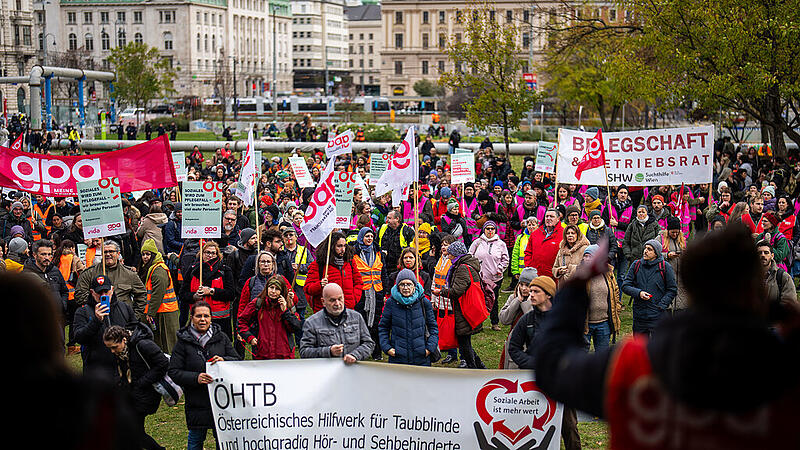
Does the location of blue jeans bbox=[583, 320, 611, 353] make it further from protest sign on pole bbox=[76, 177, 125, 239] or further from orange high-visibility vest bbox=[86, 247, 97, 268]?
orange high-visibility vest bbox=[86, 247, 97, 268]

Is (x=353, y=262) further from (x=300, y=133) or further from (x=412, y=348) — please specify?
(x=300, y=133)

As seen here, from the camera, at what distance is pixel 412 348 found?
30.9 ft

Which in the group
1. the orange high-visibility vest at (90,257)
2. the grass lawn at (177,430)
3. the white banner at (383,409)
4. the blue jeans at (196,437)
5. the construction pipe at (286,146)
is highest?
the construction pipe at (286,146)

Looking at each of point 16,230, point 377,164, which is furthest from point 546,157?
point 16,230

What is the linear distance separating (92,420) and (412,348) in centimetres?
711

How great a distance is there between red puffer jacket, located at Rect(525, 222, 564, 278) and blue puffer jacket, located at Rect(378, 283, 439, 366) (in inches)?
151

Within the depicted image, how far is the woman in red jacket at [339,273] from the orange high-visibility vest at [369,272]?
5 centimetres

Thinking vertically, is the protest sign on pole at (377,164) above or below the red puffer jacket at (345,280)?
above

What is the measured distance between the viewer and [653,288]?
10.5 meters

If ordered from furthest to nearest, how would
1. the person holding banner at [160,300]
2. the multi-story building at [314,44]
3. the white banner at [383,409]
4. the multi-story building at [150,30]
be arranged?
the multi-story building at [314,44]
the multi-story building at [150,30]
the person holding banner at [160,300]
the white banner at [383,409]

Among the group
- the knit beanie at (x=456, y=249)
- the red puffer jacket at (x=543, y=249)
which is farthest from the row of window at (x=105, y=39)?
the knit beanie at (x=456, y=249)

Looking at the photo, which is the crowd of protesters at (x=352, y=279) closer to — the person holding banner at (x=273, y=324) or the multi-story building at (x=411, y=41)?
the person holding banner at (x=273, y=324)

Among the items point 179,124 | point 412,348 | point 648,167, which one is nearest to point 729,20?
point 648,167

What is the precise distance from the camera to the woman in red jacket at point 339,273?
37.5ft
